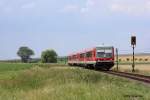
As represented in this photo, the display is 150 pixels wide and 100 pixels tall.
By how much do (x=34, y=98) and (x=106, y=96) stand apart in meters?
2.62

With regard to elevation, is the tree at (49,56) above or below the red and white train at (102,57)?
above

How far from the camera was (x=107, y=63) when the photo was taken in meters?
51.4

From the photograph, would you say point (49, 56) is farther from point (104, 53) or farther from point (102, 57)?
point (102, 57)

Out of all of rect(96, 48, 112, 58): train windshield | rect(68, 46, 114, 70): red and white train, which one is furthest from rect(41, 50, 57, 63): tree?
rect(96, 48, 112, 58): train windshield

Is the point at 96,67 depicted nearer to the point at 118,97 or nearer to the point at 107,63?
the point at 107,63

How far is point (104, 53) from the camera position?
51875 millimetres

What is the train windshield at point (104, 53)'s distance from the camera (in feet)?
169

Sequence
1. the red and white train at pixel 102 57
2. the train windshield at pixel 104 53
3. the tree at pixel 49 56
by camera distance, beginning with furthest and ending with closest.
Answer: the tree at pixel 49 56
the train windshield at pixel 104 53
the red and white train at pixel 102 57

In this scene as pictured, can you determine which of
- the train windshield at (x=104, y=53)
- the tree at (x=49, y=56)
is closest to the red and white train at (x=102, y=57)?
the train windshield at (x=104, y=53)

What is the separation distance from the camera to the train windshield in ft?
169

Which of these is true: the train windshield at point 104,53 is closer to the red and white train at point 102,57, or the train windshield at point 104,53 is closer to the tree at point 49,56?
the red and white train at point 102,57

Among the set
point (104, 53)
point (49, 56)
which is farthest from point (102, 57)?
point (49, 56)

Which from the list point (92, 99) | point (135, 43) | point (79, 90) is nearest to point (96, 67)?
point (135, 43)

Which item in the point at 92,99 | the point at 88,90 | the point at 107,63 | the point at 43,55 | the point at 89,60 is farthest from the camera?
the point at 43,55
